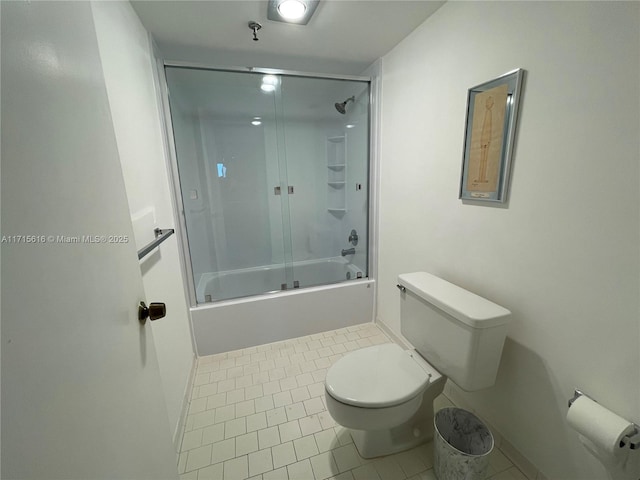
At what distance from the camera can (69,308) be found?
1.44 ft

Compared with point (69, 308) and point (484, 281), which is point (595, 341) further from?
point (69, 308)

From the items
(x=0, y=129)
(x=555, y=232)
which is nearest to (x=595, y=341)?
(x=555, y=232)

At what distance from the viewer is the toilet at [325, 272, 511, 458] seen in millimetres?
1063

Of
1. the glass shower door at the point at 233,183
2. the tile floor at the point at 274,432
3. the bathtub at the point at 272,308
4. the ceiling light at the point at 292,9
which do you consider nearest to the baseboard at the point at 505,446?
the tile floor at the point at 274,432

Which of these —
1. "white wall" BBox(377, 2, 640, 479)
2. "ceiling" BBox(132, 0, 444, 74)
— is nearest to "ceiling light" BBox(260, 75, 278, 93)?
"ceiling" BBox(132, 0, 444, 74)

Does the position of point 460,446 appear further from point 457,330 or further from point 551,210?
point 551,210

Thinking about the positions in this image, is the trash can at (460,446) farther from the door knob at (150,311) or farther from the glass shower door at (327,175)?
the glass shower door at (327,175)

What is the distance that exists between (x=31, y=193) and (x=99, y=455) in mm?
475

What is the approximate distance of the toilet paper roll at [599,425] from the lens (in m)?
0.77

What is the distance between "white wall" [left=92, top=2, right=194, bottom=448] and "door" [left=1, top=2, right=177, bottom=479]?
1.63 ft

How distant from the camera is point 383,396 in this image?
108 centimetres

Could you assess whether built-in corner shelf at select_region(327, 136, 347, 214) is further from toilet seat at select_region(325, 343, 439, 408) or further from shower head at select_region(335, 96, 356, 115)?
toilet seat at select_region(325, 343, 439, 408)

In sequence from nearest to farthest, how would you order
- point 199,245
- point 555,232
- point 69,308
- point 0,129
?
point 0,129 < point 69,308 < point 555,232 < point 199,245

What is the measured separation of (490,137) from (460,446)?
4.58 ft
